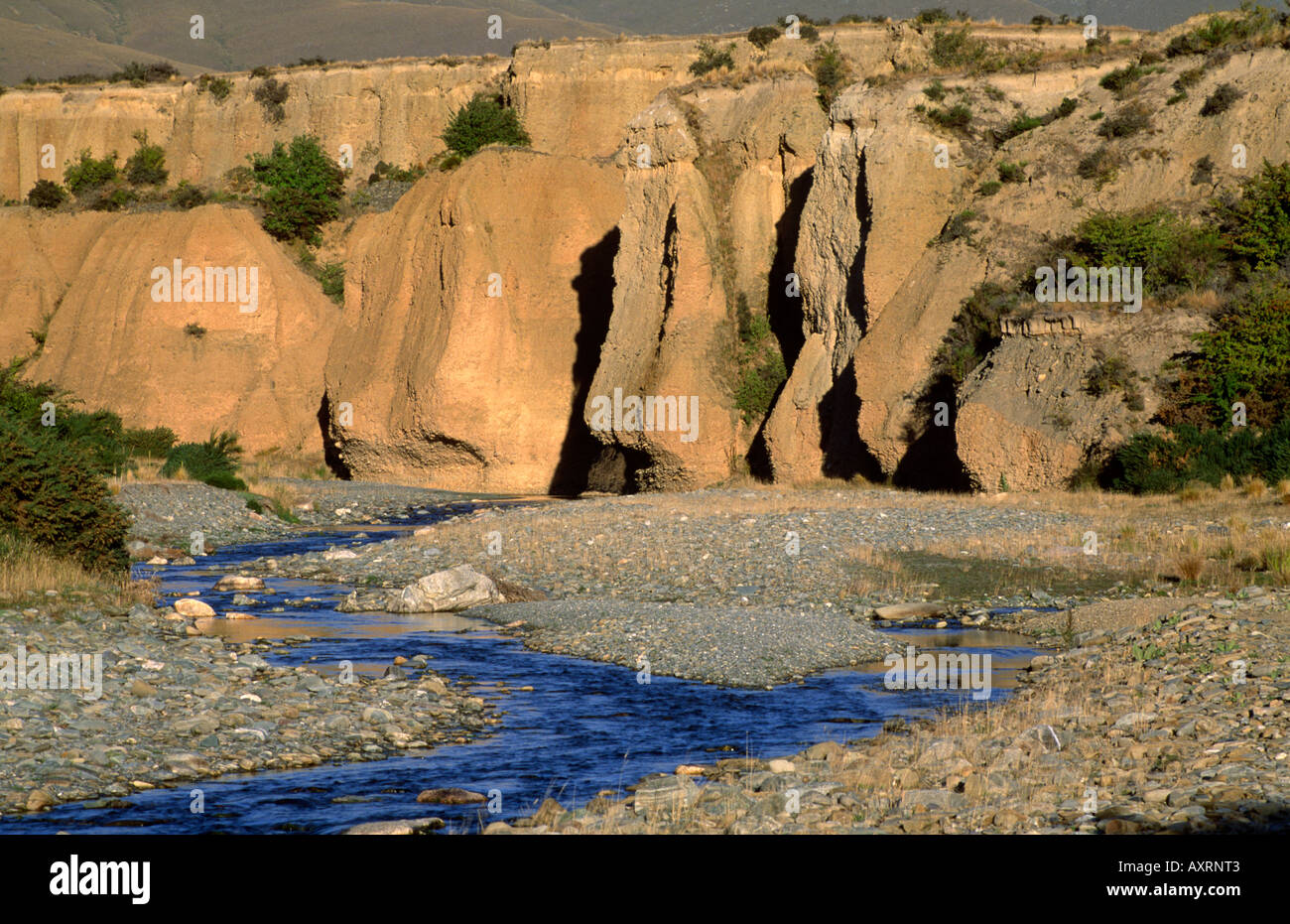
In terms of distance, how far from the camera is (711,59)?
66.6m

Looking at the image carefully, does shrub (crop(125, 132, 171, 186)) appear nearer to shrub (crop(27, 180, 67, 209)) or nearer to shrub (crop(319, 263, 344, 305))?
shrub (crop(27, 180, 67, 209))

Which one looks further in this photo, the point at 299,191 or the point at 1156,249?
the point at 299,191

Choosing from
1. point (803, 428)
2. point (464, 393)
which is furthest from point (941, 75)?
point (464, 393)

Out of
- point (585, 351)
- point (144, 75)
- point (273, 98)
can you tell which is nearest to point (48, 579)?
point (585, 351)

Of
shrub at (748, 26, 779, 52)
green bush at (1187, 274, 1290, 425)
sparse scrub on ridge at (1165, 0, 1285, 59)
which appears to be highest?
shrub at (748, 26, 779, 52)

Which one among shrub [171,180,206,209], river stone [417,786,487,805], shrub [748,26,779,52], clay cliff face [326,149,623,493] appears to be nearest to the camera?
river stone [417,786,487,805]

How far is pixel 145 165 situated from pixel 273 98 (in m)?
8.60

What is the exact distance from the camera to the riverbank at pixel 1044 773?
9.34 m

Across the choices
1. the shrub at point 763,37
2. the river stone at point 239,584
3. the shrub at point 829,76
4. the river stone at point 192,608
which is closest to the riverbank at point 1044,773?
the river stone at point 192,608

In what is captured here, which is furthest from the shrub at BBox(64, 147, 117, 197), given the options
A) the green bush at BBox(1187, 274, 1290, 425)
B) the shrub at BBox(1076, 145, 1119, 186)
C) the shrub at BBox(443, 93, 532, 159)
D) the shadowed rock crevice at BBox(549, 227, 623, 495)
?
the green bush at BBox(1187, 274, 1290, 425)

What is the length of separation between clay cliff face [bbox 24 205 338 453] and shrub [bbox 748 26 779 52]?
84.9 feet

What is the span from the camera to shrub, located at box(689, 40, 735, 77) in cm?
6425

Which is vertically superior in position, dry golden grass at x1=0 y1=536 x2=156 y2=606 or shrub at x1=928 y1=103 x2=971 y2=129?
shrub at x1=928 y1=103 x2=971 y2=129

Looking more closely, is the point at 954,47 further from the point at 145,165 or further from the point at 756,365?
the point at 145,165
